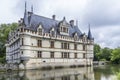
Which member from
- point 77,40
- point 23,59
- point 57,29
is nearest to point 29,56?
point 23,59

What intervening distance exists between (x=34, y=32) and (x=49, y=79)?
15.9m

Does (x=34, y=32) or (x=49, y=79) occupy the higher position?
(x=34, y=32)

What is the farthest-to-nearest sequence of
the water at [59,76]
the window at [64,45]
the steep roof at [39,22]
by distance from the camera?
1. the window at [64,45]
2. the steep roof at [39,22]
3. the water at [59,76]

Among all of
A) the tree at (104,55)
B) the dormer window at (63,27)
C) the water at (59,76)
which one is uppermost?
the dormer window at (63,27)

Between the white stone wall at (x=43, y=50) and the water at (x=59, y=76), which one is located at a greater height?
the white stone wall at (x=43, y=50)

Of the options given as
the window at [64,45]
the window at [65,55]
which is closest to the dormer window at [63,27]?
the window at [64,45]

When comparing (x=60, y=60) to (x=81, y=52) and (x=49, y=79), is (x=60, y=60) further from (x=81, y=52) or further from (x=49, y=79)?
(x=49, y=79)

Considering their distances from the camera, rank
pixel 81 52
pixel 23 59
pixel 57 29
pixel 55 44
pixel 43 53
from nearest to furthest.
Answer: pixel 23 59, pixel 43 53, pixel 55 44, pixel 57 29, pixel 81 52

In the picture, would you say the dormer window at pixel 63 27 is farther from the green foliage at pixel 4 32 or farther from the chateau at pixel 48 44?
the green foliage at pixel 4 32

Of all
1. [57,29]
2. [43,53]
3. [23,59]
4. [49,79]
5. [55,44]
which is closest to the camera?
[49,79]

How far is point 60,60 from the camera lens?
122ft

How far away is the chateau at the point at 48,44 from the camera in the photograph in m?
31.5

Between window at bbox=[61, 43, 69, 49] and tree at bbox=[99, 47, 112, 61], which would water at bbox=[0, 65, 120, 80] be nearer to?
window at bbox=[61, 43, 69, 49]

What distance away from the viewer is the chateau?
31.5 m
